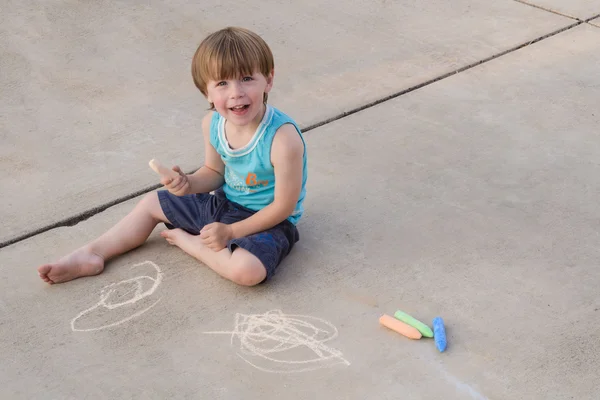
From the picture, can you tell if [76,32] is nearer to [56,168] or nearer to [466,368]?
[56,168]

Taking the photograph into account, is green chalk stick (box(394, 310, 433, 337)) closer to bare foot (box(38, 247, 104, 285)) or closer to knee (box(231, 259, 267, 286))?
knee (box(231, 259, 267, 286))

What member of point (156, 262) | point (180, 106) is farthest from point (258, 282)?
point (180, 106)

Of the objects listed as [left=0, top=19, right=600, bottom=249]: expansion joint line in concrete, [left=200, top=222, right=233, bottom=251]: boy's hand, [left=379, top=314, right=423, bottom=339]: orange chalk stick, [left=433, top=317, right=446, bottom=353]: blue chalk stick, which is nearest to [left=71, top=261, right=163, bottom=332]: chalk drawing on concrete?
[left=200, top=222, right=233, bottom=251]: boy's hand

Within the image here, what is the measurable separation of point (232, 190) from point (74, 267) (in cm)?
59

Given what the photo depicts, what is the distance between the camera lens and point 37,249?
3051 mm

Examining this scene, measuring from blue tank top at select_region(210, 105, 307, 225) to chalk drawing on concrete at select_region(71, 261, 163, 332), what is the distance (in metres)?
0.39

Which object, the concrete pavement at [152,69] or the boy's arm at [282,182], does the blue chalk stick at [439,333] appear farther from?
the concrete pavement at [152,69]

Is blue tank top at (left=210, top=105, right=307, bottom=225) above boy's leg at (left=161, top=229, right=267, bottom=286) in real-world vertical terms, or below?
above

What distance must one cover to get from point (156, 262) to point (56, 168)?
843 millimetres

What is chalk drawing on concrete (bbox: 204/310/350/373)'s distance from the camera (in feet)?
8.23

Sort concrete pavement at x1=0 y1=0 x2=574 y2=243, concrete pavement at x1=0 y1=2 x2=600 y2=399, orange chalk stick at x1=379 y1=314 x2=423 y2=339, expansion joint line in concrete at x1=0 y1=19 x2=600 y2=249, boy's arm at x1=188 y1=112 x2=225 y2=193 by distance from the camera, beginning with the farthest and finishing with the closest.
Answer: concrete pavement at x1=0 y1=0 x2=574 y2=243
expansion joint line in concrete at x1=0 y1=19 x2=600 y2=249
boy's arm at x1=188 y1=112 x2=225 y2=193
orange chalk stick at x1=379 y1=314 x2=423 y2=339
concrete pavement at x1=0 y1=2 x2=600 y2=399

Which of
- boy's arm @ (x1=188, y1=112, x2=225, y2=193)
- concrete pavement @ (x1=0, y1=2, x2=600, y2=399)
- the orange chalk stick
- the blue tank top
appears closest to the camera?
concrete pavement @ (x1=0, y1=2, x2=600, y2=399)

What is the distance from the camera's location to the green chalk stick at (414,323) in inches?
102

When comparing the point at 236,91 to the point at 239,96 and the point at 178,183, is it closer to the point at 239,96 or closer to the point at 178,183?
the point at 239,96
